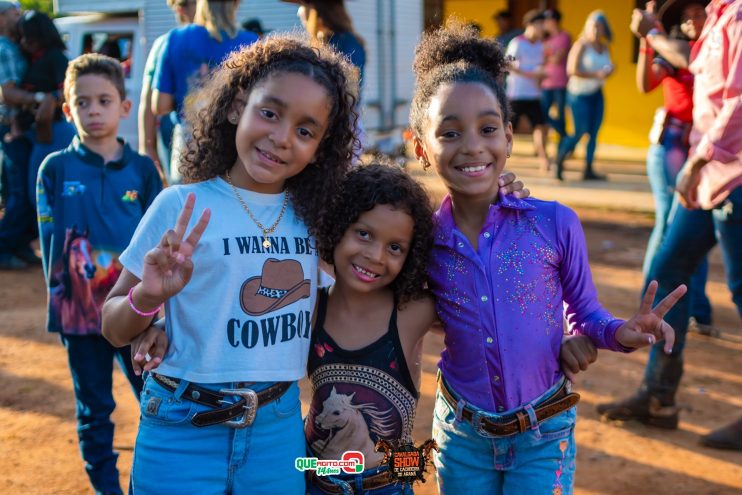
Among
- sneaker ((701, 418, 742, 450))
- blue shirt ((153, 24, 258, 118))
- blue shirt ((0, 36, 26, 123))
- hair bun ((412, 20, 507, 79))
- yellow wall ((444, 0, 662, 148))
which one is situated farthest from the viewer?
yellow wall ((444, 0, 662, 148))

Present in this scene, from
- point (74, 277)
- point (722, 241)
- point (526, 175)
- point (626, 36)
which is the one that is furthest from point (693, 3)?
point (626, 36)

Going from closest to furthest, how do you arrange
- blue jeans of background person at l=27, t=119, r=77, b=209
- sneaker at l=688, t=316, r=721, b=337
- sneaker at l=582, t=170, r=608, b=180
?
sneaker at l=688, t=316, r=721, b=337 → blue jeans of background person at l=27, t=119, r=77, b=209 → sneaker at l=582, t=170, r=608, b=180

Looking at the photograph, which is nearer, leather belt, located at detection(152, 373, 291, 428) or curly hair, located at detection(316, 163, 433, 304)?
leather belt, located at detection(152, 373, 291, 428)

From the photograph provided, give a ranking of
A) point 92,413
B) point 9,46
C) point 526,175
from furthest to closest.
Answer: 1. point 526,175
2. point 9,46
3. point 92,413

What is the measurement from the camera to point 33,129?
658 cm

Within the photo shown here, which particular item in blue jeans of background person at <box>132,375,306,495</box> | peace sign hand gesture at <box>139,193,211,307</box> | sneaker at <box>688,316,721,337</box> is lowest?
sneaker at <box>688,316,721,337</box>

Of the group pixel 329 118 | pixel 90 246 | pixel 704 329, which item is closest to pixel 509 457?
pixel 329 118

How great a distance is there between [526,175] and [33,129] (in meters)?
6.43

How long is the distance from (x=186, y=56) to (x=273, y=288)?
2935 millimetres

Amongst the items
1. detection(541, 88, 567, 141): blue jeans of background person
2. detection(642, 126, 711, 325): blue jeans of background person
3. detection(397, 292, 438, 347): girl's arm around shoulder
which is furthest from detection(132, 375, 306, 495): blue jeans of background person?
detection(541, 88, 567, 141): blue jeans of background person

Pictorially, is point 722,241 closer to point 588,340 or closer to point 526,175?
point 588,340

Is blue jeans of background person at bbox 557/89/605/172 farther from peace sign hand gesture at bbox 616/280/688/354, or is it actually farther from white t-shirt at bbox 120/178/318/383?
white t-shirt at bbox 120/178/318/383

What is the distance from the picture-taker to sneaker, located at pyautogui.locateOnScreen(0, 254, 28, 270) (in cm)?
689

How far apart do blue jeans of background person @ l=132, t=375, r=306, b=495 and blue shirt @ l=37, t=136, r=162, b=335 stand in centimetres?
123
